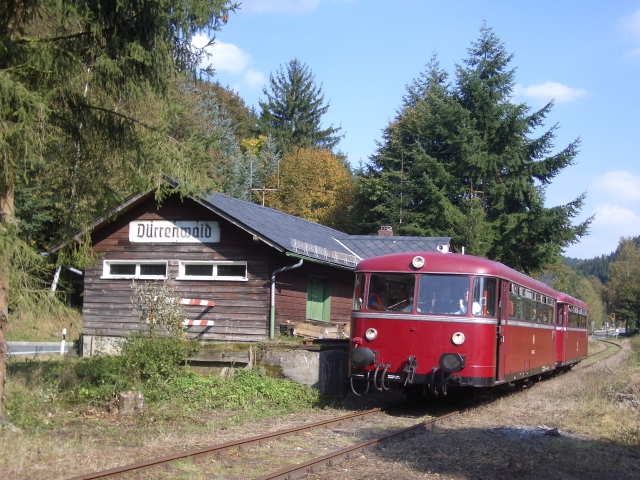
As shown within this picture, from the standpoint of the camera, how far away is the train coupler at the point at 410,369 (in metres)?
12.2

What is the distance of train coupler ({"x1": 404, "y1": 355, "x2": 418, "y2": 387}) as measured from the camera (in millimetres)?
12211

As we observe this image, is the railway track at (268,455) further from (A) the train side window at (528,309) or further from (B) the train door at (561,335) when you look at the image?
(B) the train door at (561,335)

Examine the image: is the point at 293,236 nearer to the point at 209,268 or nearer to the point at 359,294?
the point at 209,268

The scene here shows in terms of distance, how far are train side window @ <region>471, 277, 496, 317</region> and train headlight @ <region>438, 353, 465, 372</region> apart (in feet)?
2.84

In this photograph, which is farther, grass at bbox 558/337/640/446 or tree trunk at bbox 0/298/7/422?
grass at bbox 558/337/640/446

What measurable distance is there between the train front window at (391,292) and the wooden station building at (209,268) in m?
4.00

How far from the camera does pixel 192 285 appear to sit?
18609 mm

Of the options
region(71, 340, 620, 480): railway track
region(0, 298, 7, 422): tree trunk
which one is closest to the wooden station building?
region(71, 340, 620, 480): railway track

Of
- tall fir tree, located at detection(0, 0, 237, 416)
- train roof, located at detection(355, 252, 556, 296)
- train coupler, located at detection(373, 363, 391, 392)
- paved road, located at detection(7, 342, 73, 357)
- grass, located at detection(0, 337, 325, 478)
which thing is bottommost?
paved road, located at detection(7, 342, 73, 357)

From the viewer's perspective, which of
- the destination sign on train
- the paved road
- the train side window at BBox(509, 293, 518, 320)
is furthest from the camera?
the paved road

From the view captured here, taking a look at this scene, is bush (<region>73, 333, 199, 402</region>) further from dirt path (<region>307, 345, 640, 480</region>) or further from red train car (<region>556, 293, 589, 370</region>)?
red train car (<region>556, 293, 589, 370</region>)

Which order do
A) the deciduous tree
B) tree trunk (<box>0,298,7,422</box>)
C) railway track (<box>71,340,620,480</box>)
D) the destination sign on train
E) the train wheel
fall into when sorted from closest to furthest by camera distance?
railway track (<box>71,340,620,480</box>) < tree trunk (<box>0,298,7,422</box>) < the train wheel < the destination sign on train < the deciduous tree

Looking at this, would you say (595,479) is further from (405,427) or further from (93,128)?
(93,128)

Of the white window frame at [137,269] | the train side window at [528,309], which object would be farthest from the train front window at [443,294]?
the white window frame at [137,269]
